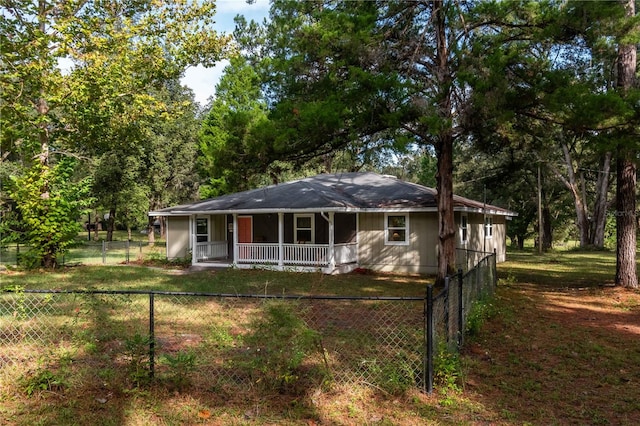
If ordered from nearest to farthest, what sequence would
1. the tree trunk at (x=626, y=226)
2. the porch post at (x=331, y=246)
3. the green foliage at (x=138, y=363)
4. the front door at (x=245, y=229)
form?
1. the green foliage at (x=138, y=363)
2. the tree trunk at (x=626, y=226)
3. the porch post at (x=331, y=246)
4. the front door at (x=245, y=229)

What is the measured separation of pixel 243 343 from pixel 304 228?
39.1 feet

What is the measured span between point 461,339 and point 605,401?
6.22 feet

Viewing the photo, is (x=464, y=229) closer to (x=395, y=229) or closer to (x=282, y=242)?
(x=395, y=229)

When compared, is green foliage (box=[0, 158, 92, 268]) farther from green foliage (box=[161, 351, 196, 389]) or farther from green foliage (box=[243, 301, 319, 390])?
green foliage (box=[243, 301, 319, 390])

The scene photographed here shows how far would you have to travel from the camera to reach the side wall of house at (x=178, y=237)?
804 inches

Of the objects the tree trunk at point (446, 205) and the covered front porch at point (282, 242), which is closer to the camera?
the tree trunk at point (446, 205)

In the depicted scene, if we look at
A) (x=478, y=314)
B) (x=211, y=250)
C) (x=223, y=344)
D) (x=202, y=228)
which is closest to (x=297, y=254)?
(x=211, y=250)

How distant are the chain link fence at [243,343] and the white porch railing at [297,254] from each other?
A: 7591 millimetres

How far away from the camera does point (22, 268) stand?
49.7ft

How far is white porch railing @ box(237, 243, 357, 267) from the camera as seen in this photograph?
1602cm

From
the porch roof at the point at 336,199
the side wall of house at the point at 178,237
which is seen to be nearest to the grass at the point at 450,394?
the porch roof at the point at 336,199

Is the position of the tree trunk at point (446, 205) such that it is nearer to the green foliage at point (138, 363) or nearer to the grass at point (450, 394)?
the grass at point (450, 394)

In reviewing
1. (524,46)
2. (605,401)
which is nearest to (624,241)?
(524,46)

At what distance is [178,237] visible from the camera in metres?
20.6
